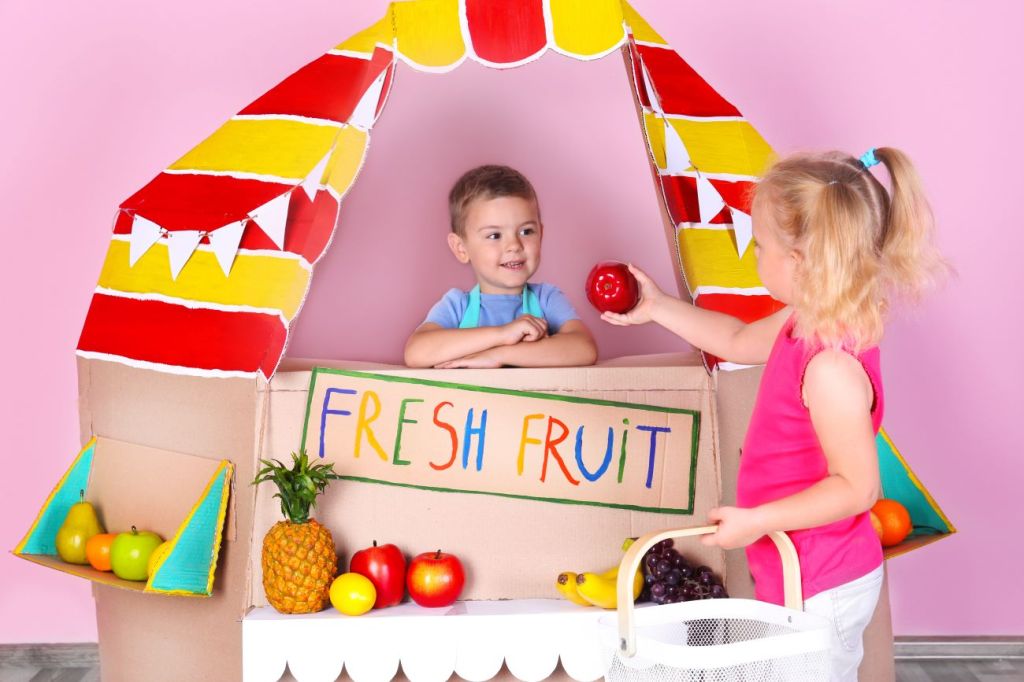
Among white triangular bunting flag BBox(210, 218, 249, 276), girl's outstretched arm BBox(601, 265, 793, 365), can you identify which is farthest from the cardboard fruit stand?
girl's outstretched arm BBox(601, 265, 793, 365)

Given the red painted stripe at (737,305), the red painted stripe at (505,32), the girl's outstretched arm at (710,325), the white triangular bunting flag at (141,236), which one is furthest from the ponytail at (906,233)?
the white triangular bunting flag at (141,236)

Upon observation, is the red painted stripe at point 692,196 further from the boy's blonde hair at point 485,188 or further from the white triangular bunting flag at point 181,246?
the white triangular bunting flag at point 181,246

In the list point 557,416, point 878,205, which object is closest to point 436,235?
point 557,416

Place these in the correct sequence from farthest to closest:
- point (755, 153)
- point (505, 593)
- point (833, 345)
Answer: point (755, 153) < point (505, 593) < point (833, 345)

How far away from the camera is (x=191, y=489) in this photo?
1.93 meters

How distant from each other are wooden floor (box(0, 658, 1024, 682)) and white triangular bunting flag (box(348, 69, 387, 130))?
1555 mm

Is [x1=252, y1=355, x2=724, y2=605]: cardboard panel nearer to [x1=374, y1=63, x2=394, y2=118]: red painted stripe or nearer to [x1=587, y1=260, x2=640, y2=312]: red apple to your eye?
[x1=587, y1=260, x2=640, y2=312]: red apple

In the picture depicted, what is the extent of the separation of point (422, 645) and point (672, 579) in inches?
17.2

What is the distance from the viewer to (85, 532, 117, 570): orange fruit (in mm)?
1931

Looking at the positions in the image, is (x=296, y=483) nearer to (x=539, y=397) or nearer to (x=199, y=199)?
(x=539, y=397)

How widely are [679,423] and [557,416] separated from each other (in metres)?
0.22

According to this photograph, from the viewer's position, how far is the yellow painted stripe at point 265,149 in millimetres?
1966

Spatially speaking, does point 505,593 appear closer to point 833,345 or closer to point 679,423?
point 679,423

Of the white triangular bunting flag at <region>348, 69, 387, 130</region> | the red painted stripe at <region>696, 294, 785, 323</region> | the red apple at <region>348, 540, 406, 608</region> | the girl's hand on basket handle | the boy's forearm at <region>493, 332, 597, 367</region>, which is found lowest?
the red apple at <region>348, 540, 406, 608</region>
